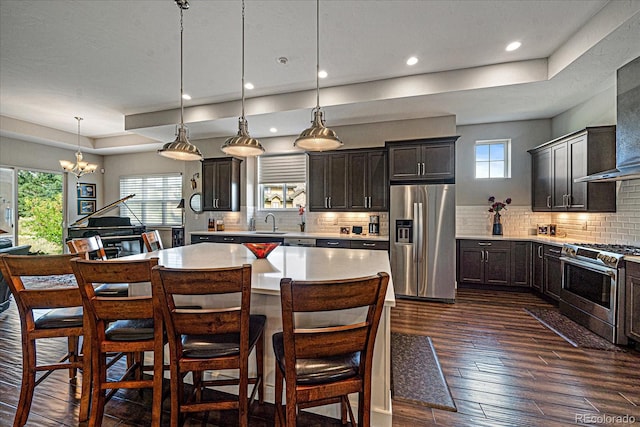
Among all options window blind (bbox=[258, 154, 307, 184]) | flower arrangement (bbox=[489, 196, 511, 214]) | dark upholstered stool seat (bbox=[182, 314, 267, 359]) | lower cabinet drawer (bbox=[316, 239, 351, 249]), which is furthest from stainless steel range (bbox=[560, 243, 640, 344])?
window blind (bbox=[258, 154, 307, 184])

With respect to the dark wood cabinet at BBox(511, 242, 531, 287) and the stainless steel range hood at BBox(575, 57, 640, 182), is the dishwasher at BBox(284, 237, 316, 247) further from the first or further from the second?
the stainless steel range hood at BBox(575, 57, 640, 182)

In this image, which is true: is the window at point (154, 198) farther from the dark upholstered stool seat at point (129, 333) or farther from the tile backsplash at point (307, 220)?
the dark upholstered stool seat at point (129, 333)

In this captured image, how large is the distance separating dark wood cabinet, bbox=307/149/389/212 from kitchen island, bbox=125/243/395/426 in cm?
214

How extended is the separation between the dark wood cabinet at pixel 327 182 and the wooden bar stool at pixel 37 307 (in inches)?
144

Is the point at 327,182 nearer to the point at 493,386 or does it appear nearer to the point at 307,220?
the point at 307,220

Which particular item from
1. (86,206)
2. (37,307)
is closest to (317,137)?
(37,307)

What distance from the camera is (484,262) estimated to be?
15.1 ft

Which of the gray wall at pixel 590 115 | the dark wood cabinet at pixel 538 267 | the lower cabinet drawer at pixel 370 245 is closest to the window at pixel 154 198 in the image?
the lower cabinet drawer at pixel 370 245

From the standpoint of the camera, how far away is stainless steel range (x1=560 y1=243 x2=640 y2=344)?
2746 mm

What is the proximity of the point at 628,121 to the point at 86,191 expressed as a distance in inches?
420

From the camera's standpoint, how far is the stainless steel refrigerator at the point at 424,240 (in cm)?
407


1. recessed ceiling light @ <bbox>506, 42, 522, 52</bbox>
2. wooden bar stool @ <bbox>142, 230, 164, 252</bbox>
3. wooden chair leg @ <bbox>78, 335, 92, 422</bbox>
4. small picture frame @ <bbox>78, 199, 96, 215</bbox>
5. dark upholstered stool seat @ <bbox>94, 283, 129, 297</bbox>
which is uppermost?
recessed ceiling light @ <bbox>506, 42, 522, 52</bbox>

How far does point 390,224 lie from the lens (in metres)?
4.32

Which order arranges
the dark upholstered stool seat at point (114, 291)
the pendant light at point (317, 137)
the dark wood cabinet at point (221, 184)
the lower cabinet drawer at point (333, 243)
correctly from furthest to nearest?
the dark wood cabinet at point (221, 184) → the lower cabinet drawer at point (333, 243) → the dark upholstered stool seat at point (114, 291) → the pendant light at point (317, 137)
